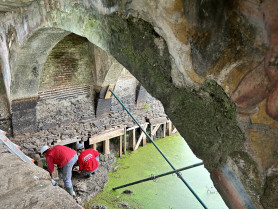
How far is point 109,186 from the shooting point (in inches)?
215

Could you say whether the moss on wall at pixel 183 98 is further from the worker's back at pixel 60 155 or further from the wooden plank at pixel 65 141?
the wooden plank at pixel 65 141

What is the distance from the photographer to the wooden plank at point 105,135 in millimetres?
6129

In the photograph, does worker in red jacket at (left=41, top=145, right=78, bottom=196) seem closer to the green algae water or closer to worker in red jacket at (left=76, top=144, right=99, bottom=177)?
worker in red jacket at (left=76, top=144, right=99, bottom=177)

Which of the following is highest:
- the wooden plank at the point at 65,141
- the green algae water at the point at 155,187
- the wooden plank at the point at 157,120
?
the wooden plank at the point at 65,141

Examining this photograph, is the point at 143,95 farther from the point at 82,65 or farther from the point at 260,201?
the point at 260,201

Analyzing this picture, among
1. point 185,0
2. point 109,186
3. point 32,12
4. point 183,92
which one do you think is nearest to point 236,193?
point 183,92

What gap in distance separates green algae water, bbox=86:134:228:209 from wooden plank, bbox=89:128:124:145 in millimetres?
693

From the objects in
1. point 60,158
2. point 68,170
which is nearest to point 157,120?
point 68,170

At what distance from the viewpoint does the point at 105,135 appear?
6.34 metres

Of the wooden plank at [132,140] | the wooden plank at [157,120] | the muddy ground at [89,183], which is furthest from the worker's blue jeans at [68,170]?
the wooden plank at [157,120]

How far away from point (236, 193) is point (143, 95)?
5747 mm

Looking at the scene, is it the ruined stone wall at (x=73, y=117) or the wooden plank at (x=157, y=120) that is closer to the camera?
the ruined stone wall at (x=73, y=117)

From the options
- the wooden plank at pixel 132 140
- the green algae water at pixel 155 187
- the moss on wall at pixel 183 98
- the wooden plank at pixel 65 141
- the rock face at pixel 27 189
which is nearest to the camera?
the moss on wall at pixel 183 98

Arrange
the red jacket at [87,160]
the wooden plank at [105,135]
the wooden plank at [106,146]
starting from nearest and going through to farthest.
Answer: the red jacket at [87,160] < the wooden plank at [105,135] < the wooden plank at [106,146]
